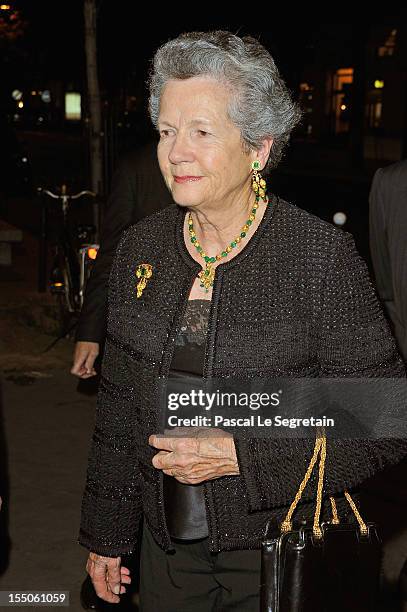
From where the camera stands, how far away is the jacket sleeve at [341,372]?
271 cm

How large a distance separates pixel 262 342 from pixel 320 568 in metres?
0.64

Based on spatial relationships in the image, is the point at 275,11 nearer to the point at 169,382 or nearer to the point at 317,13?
the point at 317,13

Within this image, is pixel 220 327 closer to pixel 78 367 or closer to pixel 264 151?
pixel 264 151

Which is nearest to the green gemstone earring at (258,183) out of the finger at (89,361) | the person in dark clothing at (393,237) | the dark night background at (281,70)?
the person in dark clothing at (393,237)

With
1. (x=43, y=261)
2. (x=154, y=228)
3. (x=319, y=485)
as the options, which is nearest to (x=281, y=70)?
(x=43, y=261)

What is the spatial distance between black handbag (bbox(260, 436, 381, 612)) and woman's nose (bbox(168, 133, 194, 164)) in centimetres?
102

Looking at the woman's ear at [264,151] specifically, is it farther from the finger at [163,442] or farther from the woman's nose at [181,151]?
the finger at [163,442]

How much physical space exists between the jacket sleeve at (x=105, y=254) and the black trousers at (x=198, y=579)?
1655 millimetres

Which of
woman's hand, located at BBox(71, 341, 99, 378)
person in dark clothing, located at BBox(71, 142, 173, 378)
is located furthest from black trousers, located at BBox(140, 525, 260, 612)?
person in dark clothing, located at BBox(71, 142, 173, 378)

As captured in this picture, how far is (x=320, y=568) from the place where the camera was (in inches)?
98.9

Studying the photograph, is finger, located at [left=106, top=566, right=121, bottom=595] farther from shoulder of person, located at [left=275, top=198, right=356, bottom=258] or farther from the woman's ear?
the woman's ear

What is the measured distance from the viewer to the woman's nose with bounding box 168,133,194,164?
113 inches

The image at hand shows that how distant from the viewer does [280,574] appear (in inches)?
99.4

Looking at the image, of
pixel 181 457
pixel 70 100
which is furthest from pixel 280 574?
pixel 70 100
